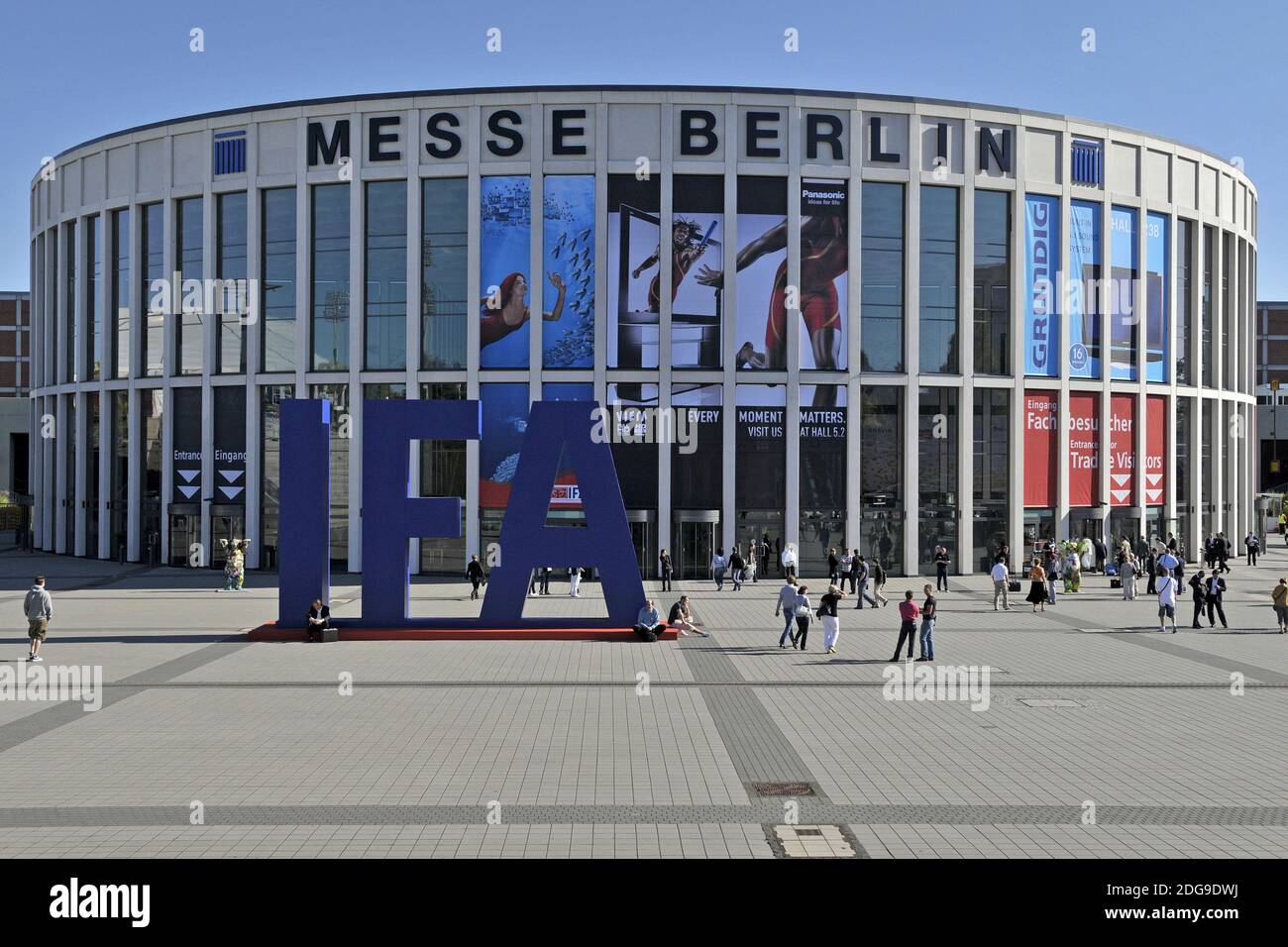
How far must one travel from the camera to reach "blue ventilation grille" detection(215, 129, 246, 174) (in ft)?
143

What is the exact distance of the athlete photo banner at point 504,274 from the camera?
4081cm

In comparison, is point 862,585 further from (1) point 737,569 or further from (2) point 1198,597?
(2) point 1198,597

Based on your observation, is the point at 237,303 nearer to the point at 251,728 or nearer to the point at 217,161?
the point at 217,161

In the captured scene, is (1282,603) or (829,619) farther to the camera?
(1282,603)

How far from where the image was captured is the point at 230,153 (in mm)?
43750

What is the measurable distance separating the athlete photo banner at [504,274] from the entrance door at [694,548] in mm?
8295

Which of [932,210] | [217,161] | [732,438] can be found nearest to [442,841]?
[732,438]

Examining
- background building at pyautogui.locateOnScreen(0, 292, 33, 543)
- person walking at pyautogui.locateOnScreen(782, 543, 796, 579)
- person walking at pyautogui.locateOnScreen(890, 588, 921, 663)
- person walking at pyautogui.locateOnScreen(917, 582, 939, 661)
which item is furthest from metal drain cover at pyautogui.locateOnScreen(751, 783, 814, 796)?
background building at pyautogui.locateOnScreen(0, 292, 33, 543)

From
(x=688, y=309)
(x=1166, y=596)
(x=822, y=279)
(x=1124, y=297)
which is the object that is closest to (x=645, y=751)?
(x=1166, y=596)

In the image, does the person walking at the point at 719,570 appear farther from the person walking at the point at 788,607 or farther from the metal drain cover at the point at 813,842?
the metal drain cover at the point at 813,842

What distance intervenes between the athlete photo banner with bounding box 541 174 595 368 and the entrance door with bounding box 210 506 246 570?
13941 mm

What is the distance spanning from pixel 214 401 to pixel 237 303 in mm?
3953

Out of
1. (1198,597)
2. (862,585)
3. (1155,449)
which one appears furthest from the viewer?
(1155,449)

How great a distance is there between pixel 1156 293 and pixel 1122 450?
6.61m
